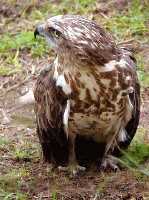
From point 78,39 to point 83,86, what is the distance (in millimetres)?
343

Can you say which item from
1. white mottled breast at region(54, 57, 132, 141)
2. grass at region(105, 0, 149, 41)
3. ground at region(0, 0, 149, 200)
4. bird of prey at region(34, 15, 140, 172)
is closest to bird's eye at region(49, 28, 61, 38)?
bird of prey at region(34, 15, 140, 172)

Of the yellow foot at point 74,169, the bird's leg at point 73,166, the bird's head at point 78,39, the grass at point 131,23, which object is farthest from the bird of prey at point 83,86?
the grass at point 131,23

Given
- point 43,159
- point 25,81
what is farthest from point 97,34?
point 25,81

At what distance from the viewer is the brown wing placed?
5.66m

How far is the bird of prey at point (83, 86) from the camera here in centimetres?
539

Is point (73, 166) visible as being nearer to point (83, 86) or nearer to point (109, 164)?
point (109, 164)

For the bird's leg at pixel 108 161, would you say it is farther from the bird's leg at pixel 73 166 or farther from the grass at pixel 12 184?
the grass at pixel 12 184

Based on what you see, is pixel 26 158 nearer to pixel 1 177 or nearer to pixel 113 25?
pixel 1 177

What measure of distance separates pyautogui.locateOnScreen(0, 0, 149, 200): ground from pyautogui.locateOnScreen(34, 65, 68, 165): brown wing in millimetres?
253

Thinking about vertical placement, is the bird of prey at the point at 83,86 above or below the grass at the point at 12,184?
above

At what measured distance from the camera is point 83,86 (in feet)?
17.9

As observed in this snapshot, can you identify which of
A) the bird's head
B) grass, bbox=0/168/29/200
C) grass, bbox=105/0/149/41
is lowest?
grass, bbox=0/168/29/200

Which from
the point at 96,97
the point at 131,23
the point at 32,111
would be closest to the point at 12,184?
the point at 96,97

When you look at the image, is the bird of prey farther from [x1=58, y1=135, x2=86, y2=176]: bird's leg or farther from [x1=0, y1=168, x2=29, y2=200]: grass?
[x1=0, y1=168, x2=29, y2=200]: grass
